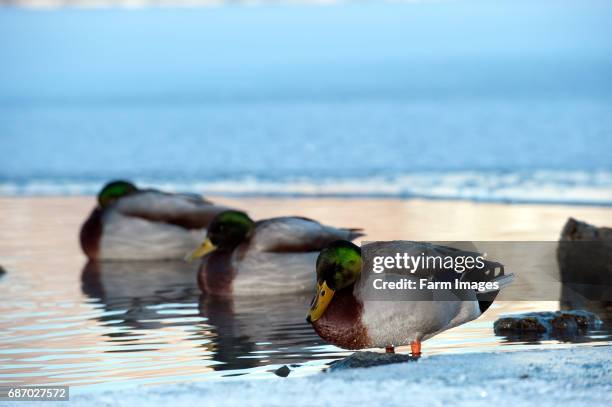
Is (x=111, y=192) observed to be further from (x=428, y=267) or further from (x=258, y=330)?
(x=428, y=267)

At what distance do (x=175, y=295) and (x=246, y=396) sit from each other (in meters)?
4.24

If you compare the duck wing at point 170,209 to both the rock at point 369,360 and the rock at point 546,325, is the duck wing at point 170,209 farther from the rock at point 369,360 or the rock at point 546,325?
the rock at point 369,360

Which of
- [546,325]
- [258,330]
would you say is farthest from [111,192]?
[546,325]

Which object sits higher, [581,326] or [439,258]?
[439,258]

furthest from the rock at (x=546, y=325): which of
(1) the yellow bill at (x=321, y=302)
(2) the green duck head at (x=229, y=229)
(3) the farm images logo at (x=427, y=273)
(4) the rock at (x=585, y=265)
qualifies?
(2) the green duck head at (x=229, y=229)

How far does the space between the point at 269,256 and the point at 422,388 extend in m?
4.30

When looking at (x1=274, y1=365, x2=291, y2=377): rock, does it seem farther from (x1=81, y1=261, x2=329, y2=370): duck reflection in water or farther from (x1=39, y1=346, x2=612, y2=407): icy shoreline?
(x1=39, y1=346, x2=612, y2=407): icy shoreline

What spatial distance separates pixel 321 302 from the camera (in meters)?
6.49

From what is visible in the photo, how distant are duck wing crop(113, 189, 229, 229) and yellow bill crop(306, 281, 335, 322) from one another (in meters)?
5.12

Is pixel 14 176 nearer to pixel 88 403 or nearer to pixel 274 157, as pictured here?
pixel 274 157

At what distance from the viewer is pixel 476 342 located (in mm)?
7168

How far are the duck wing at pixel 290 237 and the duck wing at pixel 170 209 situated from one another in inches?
79.1

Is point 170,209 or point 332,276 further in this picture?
point 170,209

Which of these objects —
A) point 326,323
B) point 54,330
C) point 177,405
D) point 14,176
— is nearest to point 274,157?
point 14,176
